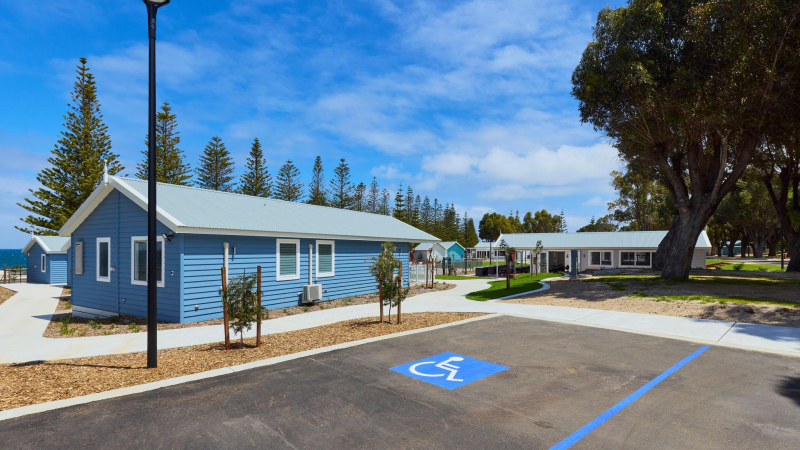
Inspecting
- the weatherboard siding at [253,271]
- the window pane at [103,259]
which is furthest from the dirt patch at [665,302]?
the window pane at [103,259]

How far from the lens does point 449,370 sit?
690 cm

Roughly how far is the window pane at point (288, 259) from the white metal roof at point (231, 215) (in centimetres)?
50

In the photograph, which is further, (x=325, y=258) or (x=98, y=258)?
(x=325, y=258)

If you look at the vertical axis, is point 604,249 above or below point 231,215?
below

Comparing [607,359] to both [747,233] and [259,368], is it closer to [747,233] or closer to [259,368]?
[259,368]

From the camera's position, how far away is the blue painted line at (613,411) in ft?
14.3

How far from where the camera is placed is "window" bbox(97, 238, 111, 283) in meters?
13.7

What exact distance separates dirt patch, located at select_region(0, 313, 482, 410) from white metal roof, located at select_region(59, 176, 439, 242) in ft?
13.6

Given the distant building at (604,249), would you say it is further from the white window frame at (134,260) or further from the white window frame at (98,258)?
the white window frame at (98,258)

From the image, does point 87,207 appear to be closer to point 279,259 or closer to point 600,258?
point 279,259

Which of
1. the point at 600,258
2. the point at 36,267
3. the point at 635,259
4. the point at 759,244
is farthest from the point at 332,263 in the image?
the point at 759,244

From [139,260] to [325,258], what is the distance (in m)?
6.02

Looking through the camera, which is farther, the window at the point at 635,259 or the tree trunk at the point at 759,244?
A: the tree trunk at the point at 759,244

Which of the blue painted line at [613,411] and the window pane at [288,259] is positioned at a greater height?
Result: the window pane at [288,259]
